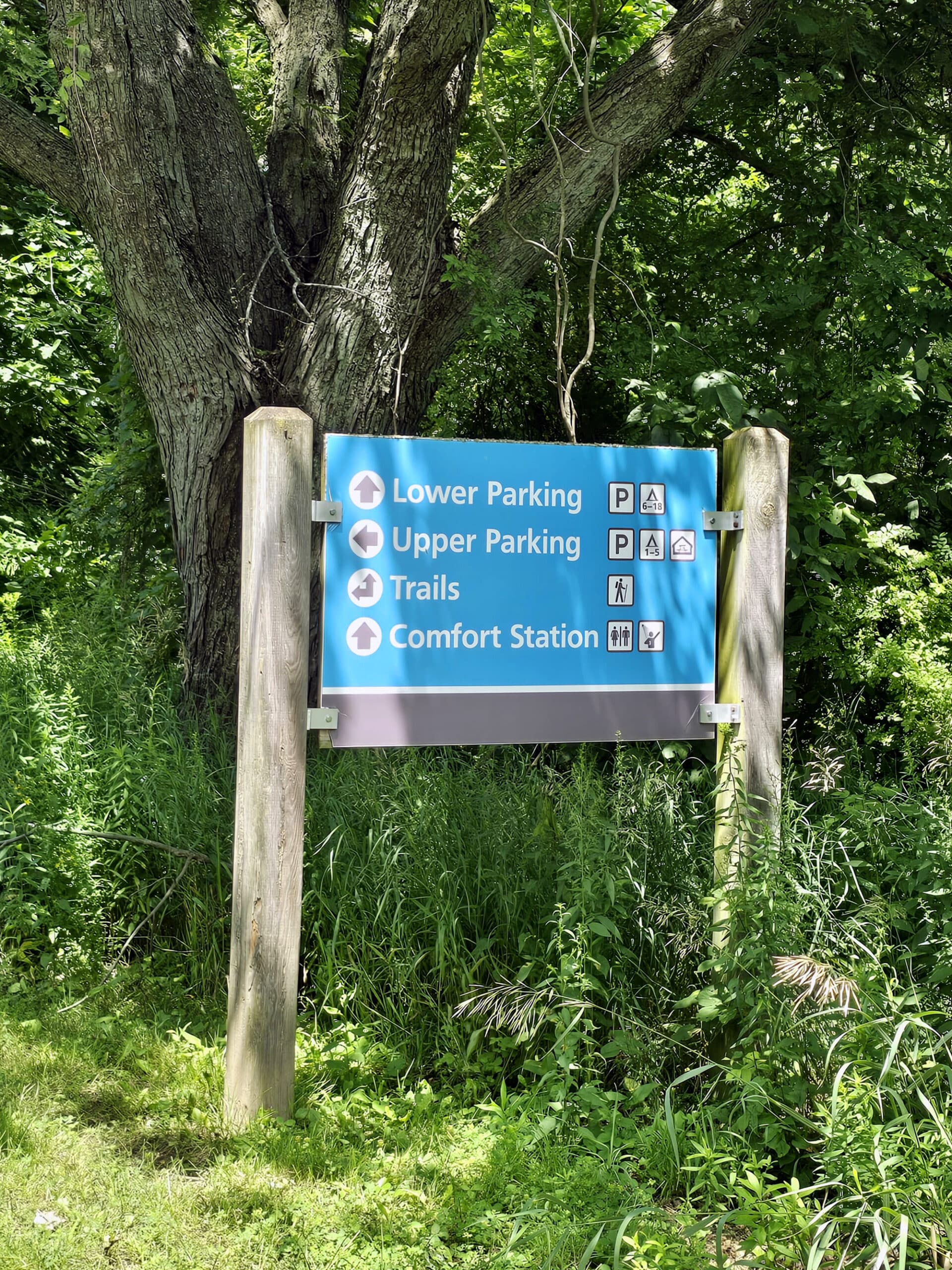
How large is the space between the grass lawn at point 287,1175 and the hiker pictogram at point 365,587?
1.31 m

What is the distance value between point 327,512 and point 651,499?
3.29ft

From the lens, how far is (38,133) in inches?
188

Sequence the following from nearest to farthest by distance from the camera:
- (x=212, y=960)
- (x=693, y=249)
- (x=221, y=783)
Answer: (x=212, y=960)
(x=221, y=783)
(x=693, y=249)

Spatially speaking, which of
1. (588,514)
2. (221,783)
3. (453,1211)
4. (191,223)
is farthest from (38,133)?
(453,1211)

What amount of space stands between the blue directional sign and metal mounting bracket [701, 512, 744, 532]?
0.02 metres

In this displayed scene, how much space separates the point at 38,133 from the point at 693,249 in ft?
11.3

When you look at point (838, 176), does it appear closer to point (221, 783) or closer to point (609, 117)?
point (609, 117)

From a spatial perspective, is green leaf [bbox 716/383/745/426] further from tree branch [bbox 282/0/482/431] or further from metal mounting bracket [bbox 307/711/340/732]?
metal mounting bracket [bbox 307/711/340/732]

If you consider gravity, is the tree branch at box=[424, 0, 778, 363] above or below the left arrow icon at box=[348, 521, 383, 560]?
above

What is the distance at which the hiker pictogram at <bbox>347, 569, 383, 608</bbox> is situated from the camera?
287cm

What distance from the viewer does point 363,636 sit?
2.88 metres

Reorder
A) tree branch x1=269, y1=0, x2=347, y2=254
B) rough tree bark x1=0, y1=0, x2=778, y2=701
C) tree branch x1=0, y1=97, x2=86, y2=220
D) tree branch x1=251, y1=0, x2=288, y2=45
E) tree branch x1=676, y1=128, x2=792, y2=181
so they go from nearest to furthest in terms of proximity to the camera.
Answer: rough tree bark x1=0, y1=0, x2=778, y2=701
tree branch x1=0, y1=97, x2=86, y2=220
tree branch x1=269, y1=0, x2=347, y2=254
tree branch x1=251, y1=0, x2=288, y2=45
tree branch x1=676, y1=128, x2=792, y2=181

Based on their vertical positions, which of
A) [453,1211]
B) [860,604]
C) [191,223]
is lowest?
[453,1211]

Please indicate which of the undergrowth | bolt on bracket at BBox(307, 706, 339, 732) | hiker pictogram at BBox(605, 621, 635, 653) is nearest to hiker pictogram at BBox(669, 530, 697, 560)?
hiker pictogram at BBox(605, 621, 635, 653)
